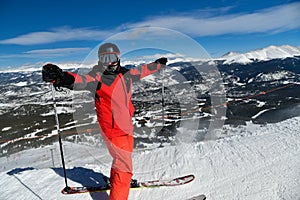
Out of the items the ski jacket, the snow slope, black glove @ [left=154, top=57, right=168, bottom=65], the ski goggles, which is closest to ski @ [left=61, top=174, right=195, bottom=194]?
the snow slope

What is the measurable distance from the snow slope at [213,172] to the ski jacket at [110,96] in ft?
5.15

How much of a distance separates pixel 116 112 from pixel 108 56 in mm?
783

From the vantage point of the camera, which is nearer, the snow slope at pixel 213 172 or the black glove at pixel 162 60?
the black glove at pixel 162 60

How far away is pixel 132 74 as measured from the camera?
3.54m

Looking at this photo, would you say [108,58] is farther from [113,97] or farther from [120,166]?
[120,166]

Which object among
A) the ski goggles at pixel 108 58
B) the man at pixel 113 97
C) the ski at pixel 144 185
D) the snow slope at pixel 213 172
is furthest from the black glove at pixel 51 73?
the ski at pixel 144 185

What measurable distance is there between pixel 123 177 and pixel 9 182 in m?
3.28

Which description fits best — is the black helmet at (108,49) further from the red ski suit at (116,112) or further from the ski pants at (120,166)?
the ski pants at (120,166)

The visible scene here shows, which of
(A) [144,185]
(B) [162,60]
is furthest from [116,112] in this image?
(A) [144,185]

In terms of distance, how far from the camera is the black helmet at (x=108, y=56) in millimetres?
3123

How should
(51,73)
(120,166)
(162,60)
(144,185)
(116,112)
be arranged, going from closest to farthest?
1. (51,73)
2. (116,112)
3. (120,166)
4. (162,60)
5. (144,185)

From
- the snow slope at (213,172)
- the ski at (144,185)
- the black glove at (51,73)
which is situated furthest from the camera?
the ski at (144,185)

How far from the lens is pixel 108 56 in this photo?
3127 millimetres

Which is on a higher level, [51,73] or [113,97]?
[51,73]
